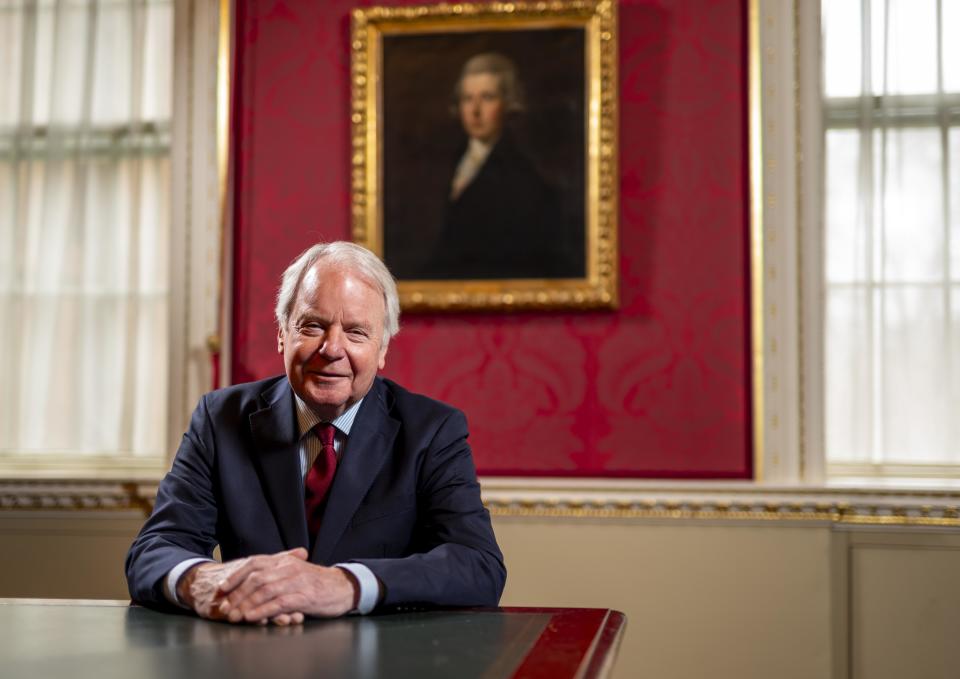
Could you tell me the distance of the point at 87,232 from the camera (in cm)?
412

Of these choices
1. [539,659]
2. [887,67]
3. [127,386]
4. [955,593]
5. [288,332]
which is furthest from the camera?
[127,386]

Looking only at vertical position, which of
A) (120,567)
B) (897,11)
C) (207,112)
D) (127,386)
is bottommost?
(120,567)

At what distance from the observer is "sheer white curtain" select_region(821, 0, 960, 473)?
364 cm

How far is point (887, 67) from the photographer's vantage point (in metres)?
3.71

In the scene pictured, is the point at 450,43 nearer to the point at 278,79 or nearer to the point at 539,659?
the point at 278,79

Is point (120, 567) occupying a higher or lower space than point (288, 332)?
lower

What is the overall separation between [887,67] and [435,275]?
73.2 inches

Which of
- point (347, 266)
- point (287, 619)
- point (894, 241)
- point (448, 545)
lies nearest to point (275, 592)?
point (287, 619)

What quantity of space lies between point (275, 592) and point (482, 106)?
2.47 metres

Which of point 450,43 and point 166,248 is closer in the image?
point 450,43

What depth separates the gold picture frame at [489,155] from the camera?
3676 millimetres

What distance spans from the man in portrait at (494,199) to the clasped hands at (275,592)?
6.81ft

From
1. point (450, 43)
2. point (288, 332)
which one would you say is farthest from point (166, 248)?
point (288, 332)

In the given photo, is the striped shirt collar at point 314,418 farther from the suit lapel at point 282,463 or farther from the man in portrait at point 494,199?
the man in portrait at point 494,199
